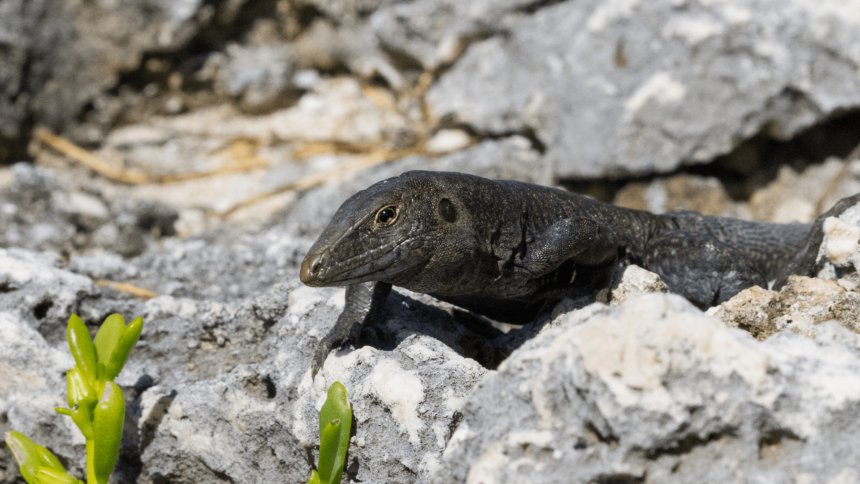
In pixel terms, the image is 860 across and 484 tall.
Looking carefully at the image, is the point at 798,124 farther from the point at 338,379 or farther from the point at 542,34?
the point at 338,379

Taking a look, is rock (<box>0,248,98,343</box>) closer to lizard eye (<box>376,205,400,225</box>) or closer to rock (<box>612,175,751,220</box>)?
lizard eye (<box>376,205,400,225</box>)

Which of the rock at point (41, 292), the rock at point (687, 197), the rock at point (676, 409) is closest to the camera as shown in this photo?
the rock at point (676, 409)

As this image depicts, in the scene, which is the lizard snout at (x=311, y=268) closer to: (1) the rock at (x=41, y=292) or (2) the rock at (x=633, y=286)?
(2) the rock at (x=633, y=286)

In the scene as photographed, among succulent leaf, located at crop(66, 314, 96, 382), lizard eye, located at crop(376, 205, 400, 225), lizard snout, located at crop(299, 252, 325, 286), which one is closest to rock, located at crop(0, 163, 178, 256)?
succulent leaf, located at crop(66, 314, 96, 382)

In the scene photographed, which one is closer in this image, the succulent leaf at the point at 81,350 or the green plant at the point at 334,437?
the green plant at the point at 334,437

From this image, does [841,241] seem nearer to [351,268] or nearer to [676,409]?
[676,409]

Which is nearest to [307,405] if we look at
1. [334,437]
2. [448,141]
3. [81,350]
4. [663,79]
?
[334,437]

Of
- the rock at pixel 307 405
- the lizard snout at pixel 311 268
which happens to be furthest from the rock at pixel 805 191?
the lizard snout at pixel 311 268

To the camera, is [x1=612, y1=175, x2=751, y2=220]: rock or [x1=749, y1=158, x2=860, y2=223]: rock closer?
[x1=749, y1=158, x2=860, y2=223]: rock
